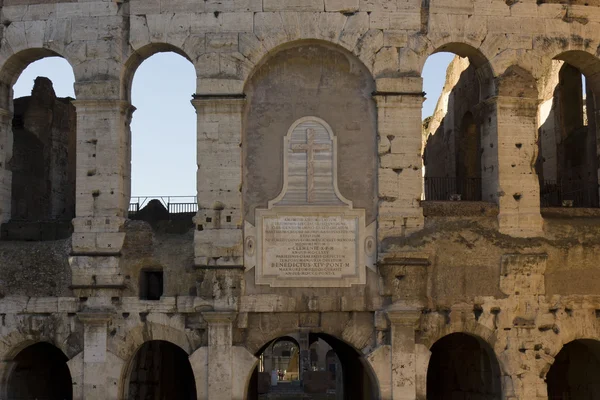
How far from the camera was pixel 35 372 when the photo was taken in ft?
55.4

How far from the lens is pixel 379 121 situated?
49.7 feet

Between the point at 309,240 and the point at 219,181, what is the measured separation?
1.84 metres

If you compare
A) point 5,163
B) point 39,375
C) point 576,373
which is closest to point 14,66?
point 5,163

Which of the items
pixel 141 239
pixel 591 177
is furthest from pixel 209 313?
pixel 591 177

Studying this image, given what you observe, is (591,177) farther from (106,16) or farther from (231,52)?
(106,16)

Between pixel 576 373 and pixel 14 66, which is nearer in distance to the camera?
pixel 14 66

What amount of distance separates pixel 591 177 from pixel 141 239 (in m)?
8.93

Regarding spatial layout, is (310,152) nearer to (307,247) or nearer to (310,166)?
(310,166)

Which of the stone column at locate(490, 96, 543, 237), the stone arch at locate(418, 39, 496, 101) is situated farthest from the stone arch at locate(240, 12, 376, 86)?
the stone column at locate(490, 96, 543, 237)

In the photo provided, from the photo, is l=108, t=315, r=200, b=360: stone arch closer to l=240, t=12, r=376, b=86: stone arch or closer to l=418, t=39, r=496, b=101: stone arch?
l=240, t=12, r=376, b=86: stone arch

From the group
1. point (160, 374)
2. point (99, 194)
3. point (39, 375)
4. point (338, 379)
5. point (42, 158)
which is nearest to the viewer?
point (99, 194)

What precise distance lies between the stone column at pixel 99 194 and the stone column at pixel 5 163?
171 cm

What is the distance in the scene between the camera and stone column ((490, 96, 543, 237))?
15.3 meters

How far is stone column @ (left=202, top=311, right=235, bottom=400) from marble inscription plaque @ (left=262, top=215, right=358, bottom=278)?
1.13 meters
